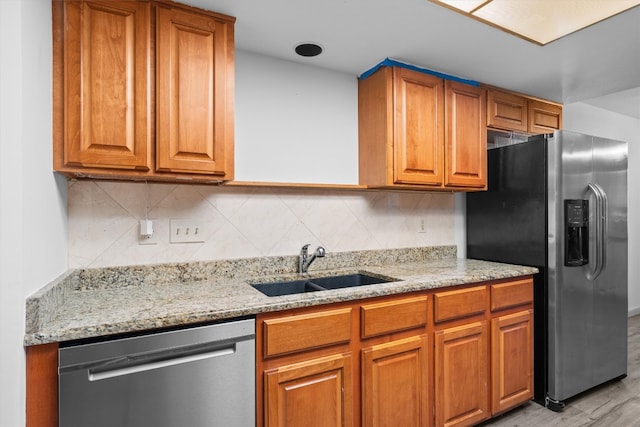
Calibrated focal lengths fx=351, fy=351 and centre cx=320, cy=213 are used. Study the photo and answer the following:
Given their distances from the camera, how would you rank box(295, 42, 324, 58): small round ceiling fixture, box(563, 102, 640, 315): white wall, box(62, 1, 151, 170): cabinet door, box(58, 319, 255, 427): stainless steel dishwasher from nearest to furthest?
1. box(58, 319, 255, 427): stainless steel dishwasher
2. box(62, 1, 151, 170): cabinet door
3. box(295, 42, 324, 58): small round ceiling fixture
4. box(563, 102, 640, 315): white wall

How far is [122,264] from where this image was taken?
1.76 metres

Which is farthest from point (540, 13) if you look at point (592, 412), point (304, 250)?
point (592, 412)

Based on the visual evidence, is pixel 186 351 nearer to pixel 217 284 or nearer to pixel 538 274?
pixel 217 284

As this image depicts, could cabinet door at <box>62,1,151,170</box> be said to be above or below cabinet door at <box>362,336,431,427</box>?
above

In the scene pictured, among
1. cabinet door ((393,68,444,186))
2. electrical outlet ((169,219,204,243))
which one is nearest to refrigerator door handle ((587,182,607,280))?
cabinet door ((393,68,444,186))

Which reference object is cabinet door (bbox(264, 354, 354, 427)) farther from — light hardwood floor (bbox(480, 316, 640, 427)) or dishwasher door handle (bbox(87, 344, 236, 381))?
light hardwood floor (bbox(480, 316, 640, 427))

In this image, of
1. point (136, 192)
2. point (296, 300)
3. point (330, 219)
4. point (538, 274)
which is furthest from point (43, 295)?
point (538, 274)

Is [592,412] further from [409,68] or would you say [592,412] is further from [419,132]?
[409,68]

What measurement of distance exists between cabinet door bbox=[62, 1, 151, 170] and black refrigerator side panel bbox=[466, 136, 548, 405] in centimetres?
230

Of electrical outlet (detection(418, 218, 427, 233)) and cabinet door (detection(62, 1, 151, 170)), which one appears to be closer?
cabinet door (detection(62, 1, 151, 170))

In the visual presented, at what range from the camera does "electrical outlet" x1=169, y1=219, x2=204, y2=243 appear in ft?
6.15

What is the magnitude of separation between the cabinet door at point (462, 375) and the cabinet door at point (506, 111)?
1.49m

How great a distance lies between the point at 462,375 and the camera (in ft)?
6.41

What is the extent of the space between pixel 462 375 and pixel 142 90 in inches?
85.2
